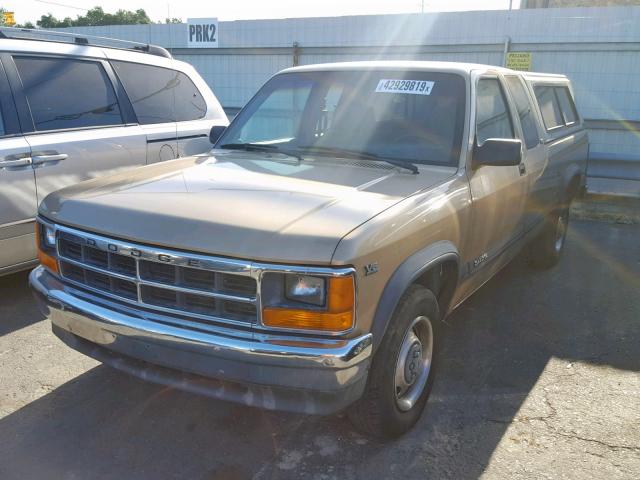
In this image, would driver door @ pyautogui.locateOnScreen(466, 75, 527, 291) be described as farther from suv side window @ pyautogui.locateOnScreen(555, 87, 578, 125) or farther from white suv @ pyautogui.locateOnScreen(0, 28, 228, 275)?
white suv @ pyautogui.locateOnScreen(0, 28, 228, 275)

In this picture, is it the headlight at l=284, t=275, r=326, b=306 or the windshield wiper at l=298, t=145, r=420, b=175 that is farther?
the windshield wiper at l=298, t=145, r=420, b=175

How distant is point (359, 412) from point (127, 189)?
1576 mm

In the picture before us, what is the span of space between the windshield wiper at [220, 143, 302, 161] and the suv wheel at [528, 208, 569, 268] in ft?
9.38

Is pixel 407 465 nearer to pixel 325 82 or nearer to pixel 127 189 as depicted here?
pixel 127 189

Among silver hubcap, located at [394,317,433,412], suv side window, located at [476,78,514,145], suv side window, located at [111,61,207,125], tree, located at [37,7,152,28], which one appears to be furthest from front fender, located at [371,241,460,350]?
tree, located at [37,7,152,28]

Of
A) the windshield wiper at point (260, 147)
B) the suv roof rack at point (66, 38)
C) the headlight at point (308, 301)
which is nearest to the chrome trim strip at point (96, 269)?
the headlight at point (308, 301)

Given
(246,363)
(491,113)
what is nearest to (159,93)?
(491,113)

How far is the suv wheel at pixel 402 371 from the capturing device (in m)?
2.70

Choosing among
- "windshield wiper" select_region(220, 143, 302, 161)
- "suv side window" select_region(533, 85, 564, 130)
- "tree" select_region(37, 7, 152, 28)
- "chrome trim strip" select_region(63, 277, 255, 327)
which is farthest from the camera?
"tree" select_region(37, 7, 152, 28)

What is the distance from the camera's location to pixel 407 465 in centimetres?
281

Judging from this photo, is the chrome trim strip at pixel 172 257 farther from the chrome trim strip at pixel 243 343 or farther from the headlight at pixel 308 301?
the chrome trim strip at pixel 243 343

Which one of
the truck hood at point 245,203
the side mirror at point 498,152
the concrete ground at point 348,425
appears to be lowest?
the concrete ground at point 348,425

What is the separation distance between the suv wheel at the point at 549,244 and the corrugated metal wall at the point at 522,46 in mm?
4695

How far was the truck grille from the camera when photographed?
7.95ft
